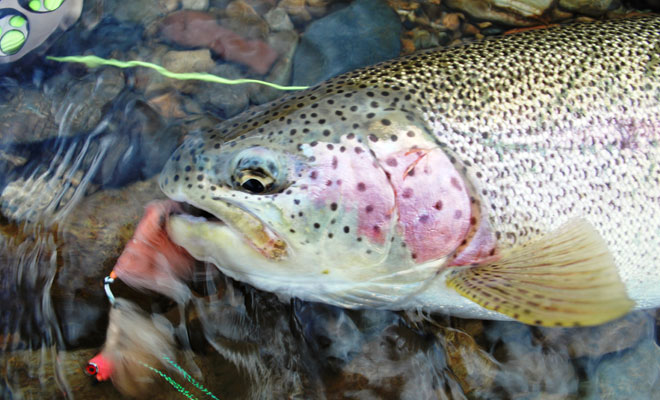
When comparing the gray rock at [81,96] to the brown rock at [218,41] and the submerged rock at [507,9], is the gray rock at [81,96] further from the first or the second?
the submerged rock at [507,9]

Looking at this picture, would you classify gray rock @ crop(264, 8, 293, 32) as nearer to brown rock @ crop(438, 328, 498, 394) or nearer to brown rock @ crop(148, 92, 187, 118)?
brown rock @ crop(148, 92, 187, 118)

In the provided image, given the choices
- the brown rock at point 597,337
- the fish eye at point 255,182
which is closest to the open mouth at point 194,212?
the fish eye at point 255,182

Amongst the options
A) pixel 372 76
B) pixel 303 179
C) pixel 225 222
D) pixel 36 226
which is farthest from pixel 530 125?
pixel 36 226

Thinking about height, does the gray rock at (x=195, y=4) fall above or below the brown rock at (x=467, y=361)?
above

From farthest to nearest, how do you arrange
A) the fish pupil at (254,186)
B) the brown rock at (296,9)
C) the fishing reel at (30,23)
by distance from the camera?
the brown rock at (296,9) → the fishing reel at (30,23) → the fish pupil at (254,186)

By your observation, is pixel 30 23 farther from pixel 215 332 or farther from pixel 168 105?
pixel 215 332

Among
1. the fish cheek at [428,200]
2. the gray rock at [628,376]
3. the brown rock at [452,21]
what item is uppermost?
the brown rock at [452,21]

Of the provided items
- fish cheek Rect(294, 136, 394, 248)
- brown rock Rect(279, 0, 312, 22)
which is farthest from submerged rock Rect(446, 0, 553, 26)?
fish cheek Rect(294, 136, 394, 248)
